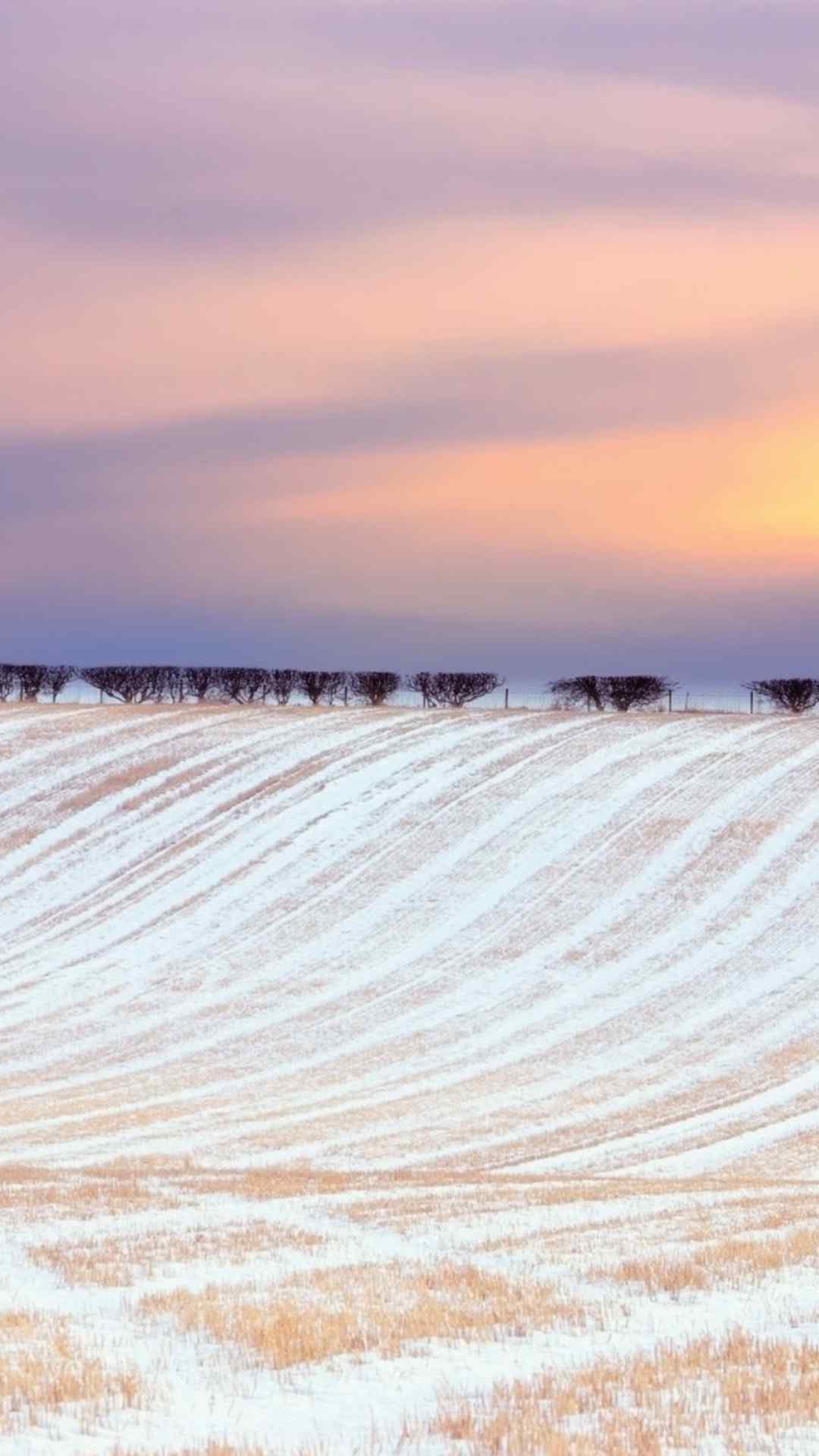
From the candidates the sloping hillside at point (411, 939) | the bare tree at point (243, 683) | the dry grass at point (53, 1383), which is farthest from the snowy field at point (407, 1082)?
the bare tree at point (243, 683)

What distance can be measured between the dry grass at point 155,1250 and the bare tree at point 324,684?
7175 centimetres

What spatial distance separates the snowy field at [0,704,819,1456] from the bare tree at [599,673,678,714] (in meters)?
12.0

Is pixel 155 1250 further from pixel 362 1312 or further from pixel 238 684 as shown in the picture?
pixel 238 684

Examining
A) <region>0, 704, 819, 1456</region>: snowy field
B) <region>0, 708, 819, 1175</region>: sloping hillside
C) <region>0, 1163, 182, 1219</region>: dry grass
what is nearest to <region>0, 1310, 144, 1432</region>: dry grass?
<region>0, 704, 819, 1456</region>: snowy field

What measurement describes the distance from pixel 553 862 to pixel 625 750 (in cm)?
1161

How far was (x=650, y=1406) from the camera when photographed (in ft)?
31.5

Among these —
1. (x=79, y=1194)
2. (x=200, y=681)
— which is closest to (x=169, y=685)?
(x=200, y=681)

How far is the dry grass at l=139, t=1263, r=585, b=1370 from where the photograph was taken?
36.9 ft

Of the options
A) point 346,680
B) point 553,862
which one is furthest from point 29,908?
point 346,680

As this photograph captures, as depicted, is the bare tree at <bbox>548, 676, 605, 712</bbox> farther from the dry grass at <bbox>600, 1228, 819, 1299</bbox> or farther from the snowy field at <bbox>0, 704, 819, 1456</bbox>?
the dry grass at <bbox>600, 1228, 819, 1299</bbox>

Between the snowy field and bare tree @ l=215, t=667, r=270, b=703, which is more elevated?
bare tree @ l=215, t=667, r=270, b=703

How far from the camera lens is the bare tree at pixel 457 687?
Result: 287 ft

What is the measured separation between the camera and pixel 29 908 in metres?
53.4

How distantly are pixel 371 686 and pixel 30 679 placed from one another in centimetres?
1728
